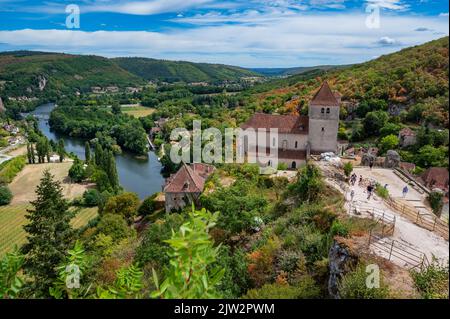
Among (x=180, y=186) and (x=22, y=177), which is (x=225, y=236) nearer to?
(x=180, y=186)

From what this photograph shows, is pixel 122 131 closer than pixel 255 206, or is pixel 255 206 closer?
pixel 255 206

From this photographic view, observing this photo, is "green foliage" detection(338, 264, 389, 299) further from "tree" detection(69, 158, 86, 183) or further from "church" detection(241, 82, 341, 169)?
"tree" detection(69, 158, 86, 183)

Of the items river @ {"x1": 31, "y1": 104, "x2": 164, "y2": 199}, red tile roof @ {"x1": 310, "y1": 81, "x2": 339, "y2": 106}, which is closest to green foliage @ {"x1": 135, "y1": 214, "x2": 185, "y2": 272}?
red tile roof @ {"x1": 310, "y1": 81, "x2": 339, "y2": 106}

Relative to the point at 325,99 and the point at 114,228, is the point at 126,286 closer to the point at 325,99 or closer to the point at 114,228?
the point at 114,228

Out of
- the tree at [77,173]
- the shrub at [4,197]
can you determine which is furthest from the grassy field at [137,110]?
the shrub at [4,197]

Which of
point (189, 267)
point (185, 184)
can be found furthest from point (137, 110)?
point (189, 267)

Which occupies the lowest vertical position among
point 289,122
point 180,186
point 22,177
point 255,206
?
point 22,177

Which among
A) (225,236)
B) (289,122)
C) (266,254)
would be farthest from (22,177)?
(266,254)
